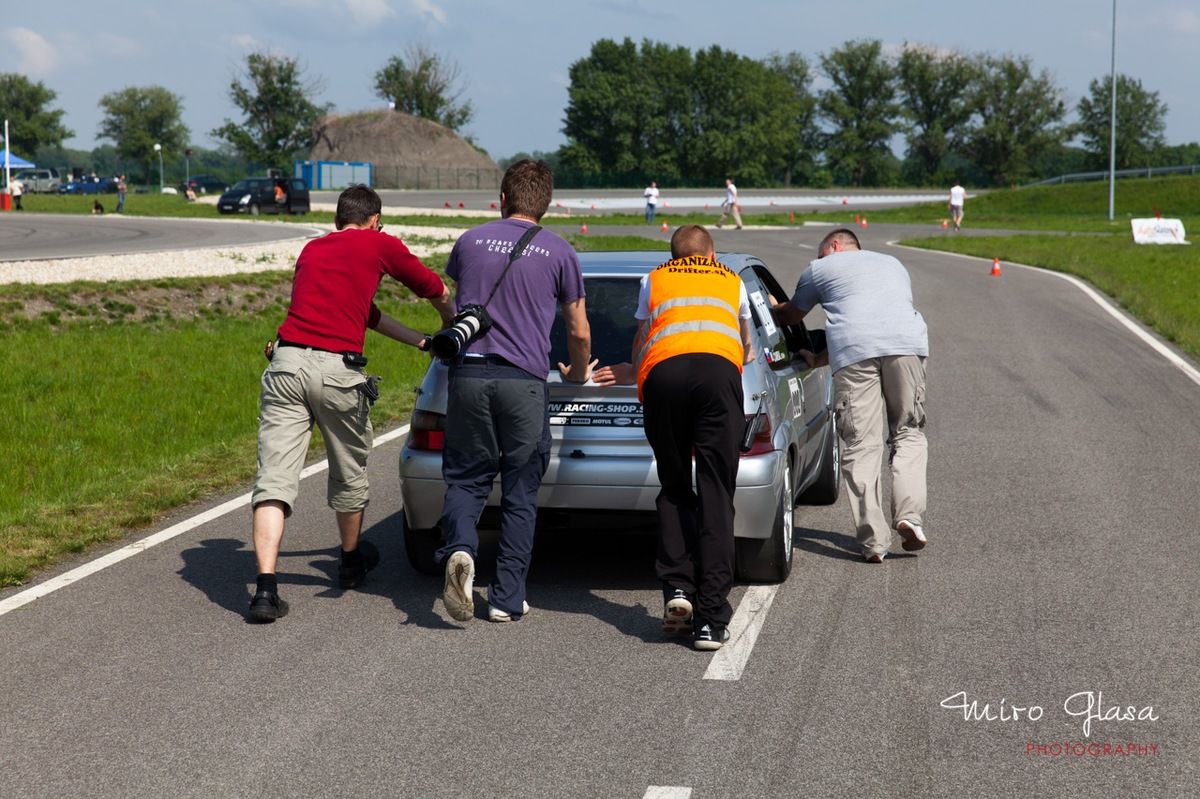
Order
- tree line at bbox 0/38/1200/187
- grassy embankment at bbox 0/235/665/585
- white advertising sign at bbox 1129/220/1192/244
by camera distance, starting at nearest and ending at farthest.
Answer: grassy embankment at bbox 0/235/665/585 → white advertising sign at bbox 1129/220/1192/244 → tree line at bbox 0/38/1200/187

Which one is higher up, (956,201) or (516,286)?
(956,201)

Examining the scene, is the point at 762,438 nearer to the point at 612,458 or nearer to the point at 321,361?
→ the point at 612,458

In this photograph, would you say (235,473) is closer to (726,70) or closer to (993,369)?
(993,369)

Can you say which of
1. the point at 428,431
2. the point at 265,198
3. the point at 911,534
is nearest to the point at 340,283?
the point at 428,431

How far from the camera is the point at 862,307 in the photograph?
24.6ft

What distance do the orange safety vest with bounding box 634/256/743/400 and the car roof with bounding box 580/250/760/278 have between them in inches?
45.2

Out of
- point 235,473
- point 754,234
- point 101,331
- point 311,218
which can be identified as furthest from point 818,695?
point 311,218

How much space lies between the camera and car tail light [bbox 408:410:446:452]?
661cm

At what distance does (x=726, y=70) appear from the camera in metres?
129

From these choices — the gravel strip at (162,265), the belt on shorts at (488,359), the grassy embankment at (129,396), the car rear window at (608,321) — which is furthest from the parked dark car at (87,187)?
the belt on shorts at (488,359)

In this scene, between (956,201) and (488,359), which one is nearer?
(488,359)

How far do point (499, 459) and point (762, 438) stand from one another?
1.21m

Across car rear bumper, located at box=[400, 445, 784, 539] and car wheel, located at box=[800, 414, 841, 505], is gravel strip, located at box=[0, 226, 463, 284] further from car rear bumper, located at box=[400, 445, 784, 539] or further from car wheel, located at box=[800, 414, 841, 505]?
car rear bumper, located at box=[400, 445, 784, 539]

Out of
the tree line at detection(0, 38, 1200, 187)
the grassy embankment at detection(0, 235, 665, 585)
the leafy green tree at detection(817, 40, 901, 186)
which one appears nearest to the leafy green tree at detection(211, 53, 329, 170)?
the tree line at detection(0, 38, 1200, 187)
